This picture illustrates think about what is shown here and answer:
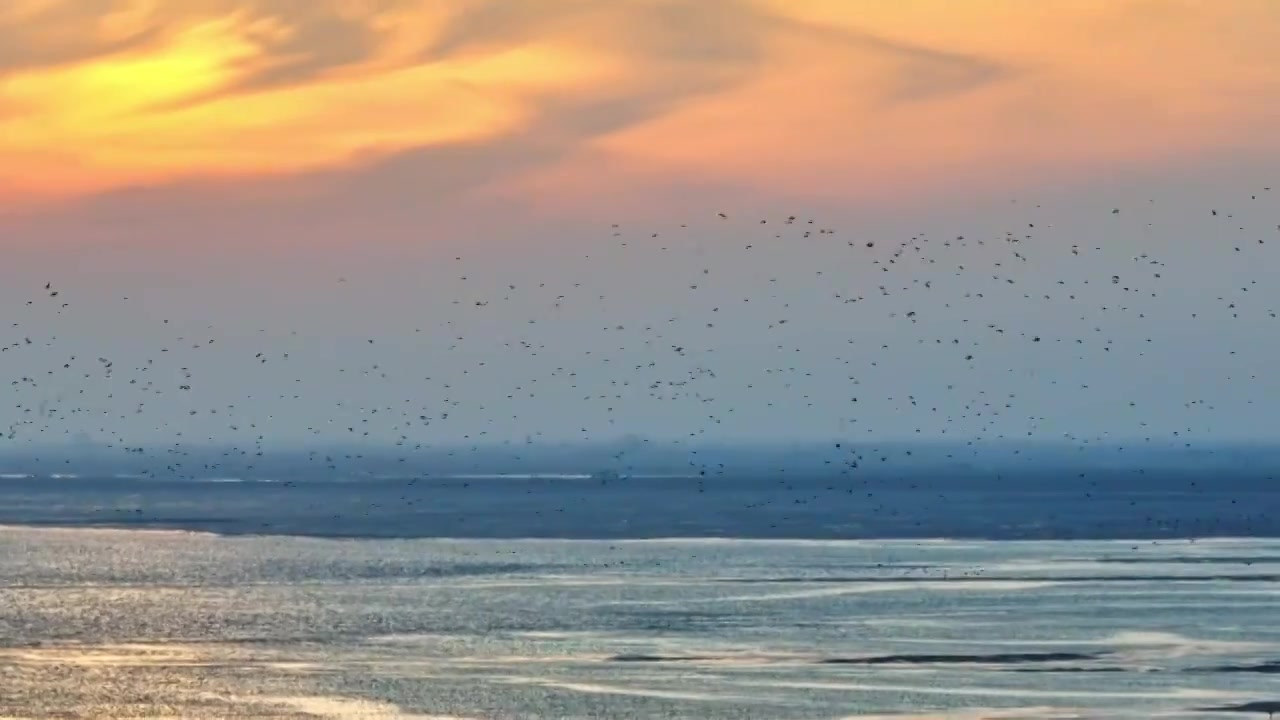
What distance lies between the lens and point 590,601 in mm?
66812

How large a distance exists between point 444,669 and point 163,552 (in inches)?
1838

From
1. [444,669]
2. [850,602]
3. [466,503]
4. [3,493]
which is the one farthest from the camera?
[3,493]

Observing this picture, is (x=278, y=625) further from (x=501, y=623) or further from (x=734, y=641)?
(x=734, y=641)

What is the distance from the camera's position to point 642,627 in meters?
58.7

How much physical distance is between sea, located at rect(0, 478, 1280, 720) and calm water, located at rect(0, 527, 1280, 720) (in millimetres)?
146

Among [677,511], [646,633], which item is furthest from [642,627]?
[677,511]

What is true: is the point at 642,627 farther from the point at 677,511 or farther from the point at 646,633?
the point at 677,511

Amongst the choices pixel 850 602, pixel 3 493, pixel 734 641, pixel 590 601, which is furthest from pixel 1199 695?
pixel 3 493

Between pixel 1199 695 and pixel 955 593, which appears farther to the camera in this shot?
pixel 955 593

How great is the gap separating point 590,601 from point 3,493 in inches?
5327

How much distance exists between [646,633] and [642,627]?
1.66m

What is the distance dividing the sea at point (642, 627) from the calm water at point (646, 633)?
0.15 meters

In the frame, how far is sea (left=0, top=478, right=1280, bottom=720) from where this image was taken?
45.0 metres

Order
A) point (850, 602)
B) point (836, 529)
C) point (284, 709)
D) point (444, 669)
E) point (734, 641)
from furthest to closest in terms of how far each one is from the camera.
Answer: point (836, 529) < point (850, 602) < point (734, 641) < point (444, 669) < point (284, 709)
